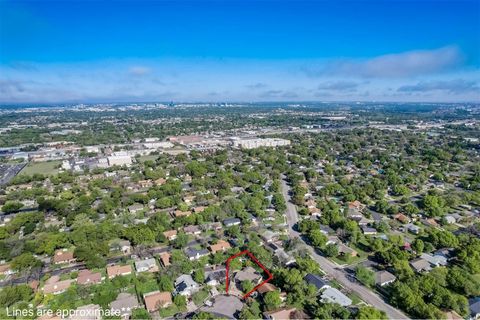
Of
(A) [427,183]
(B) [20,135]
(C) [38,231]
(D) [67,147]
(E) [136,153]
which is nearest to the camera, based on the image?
(C) [38,231]

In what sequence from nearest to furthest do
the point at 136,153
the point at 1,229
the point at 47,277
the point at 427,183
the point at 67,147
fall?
the point at 47,277 → the point at 1,229 → the point at 427,183 → the point at 136,153 → the point at 67,147

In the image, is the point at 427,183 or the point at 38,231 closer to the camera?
the point at 38,231

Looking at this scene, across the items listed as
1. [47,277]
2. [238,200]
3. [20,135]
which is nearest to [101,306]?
[47,277]

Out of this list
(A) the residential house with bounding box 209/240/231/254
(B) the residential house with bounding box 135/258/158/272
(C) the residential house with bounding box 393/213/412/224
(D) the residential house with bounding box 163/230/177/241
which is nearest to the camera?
(B) the residential house with bounding box 135/258/158/272

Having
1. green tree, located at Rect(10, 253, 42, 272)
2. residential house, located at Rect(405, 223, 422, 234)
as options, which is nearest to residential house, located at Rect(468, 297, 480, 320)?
residential house, located at Rect(405, 223, 422, 234)

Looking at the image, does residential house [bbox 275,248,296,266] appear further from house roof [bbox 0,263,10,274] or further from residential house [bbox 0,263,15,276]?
house roof [bbox 0,263,10,274]

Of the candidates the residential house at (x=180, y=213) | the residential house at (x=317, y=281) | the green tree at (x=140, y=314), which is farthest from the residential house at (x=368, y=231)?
the green tree at (x=140, y=314)

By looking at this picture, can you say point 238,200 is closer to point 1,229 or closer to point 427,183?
point 1,229
